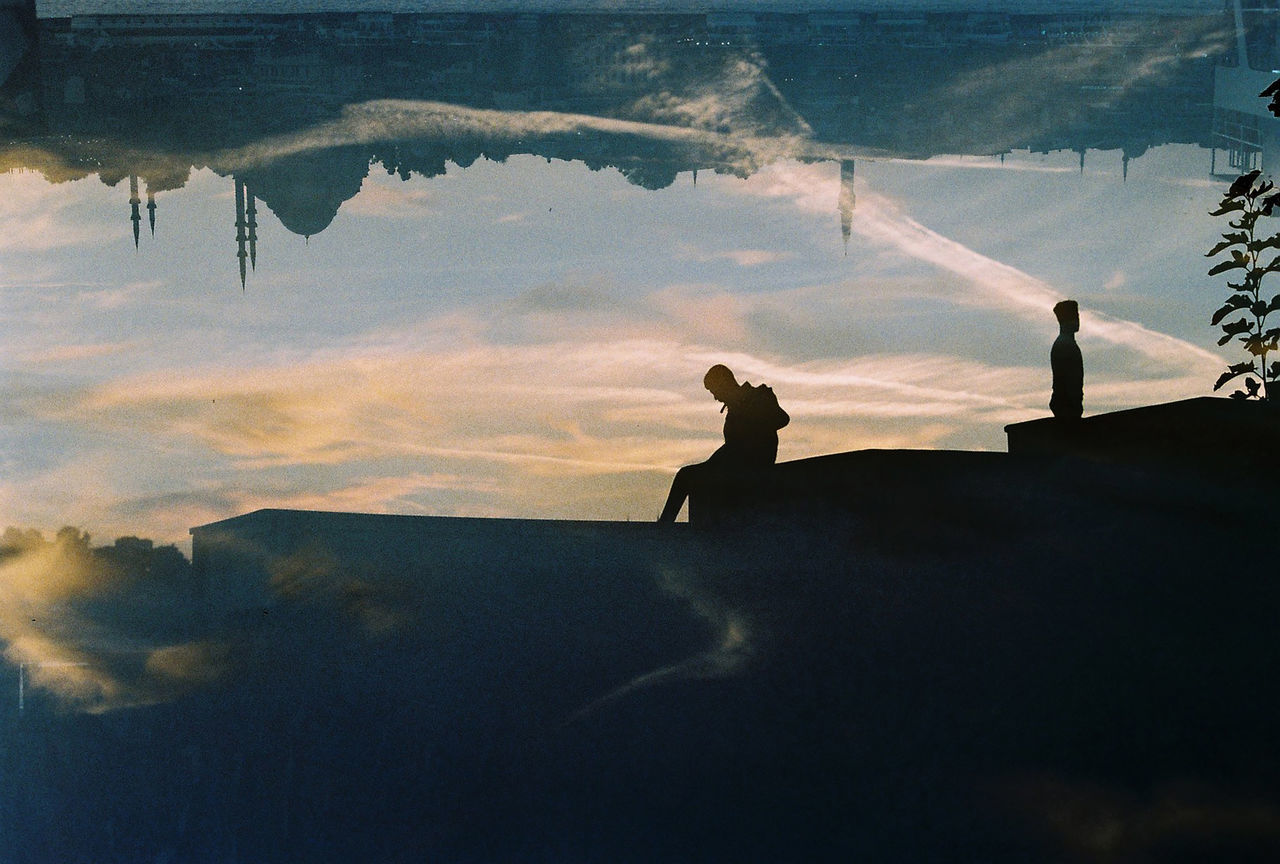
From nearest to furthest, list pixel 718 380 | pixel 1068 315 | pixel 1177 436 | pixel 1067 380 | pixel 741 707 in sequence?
pixel 741 707
pixel 718 380
pixel 1177 436
pixel 1068 315
pixel 1067 380

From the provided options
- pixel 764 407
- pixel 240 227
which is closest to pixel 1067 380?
pixel 764 407

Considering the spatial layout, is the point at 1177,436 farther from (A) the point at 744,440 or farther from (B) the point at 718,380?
(B) the point at 718,380

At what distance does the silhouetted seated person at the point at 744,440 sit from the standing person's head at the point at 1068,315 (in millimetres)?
3525

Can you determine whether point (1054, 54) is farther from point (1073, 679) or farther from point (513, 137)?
point (1073, 679)

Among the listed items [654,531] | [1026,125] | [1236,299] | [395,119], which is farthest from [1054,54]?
[654,531]

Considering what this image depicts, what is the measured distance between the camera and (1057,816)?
754 cm

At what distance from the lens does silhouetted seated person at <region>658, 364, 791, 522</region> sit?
12.9 metres

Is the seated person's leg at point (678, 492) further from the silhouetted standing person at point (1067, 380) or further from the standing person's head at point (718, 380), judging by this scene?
the silhouetted standing person at point (1067, 380)

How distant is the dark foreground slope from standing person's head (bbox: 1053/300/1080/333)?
8.20 feet

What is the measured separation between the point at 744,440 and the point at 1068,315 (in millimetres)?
4040

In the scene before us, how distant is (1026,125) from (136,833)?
8415 cm

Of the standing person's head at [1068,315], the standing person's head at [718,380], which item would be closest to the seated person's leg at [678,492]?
the standing person's head at [718,380]

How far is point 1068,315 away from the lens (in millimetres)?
14609

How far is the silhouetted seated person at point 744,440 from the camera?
1286cm
